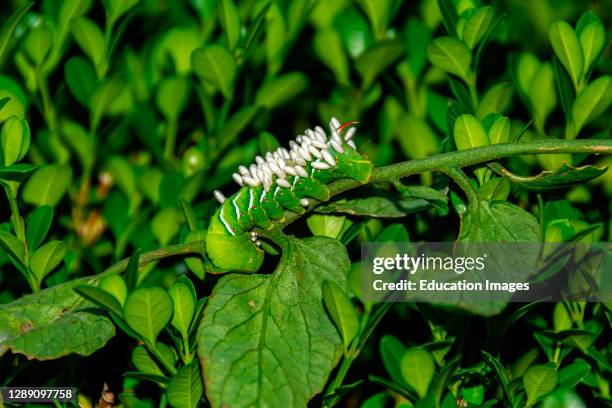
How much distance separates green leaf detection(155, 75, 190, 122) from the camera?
1.48m

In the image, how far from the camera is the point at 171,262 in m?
1.38

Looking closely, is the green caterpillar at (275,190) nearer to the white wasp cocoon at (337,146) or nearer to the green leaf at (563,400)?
the white wasp cocoon at (337,146)

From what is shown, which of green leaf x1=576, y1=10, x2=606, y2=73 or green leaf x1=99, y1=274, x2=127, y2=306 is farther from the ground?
green leaf x1=99, y1=274, x2=127, y2=306

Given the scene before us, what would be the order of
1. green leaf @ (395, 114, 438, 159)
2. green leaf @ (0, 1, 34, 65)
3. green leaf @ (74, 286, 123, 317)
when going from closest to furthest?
green leaf @ (74, 286, 123, 317)
green leaf @ (0, 1, 34, 65)
green leaf @ (395, 114, 438, 159)

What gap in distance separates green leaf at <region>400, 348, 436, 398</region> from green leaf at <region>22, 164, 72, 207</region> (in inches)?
22.7

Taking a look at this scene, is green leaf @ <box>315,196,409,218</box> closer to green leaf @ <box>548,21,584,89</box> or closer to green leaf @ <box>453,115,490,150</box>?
green leaf @ <box>453,115,490,150</box>

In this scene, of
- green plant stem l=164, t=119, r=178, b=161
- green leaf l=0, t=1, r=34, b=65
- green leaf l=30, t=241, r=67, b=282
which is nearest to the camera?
green leaf l=30, t=241, r=67, b=282

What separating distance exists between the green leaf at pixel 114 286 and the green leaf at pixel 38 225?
0.69ft

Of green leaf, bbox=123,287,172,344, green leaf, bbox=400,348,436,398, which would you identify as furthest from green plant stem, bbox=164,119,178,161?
green leaf, bbox=400,348,436,398

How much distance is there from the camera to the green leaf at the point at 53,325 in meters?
1.06

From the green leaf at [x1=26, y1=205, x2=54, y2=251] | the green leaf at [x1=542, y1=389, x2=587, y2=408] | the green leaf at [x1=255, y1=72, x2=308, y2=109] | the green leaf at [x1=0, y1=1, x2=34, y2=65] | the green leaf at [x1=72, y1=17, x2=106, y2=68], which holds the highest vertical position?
the green leaf at [x1=0, y1=1, x2=34, y2=65]

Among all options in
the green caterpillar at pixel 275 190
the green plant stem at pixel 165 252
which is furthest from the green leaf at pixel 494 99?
the green plant stem at pixel 165 252

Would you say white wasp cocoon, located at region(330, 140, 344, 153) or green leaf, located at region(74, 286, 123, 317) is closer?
green leaf, located at region(74, 286, 123, 317)

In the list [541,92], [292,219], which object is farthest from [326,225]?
[541,92]
